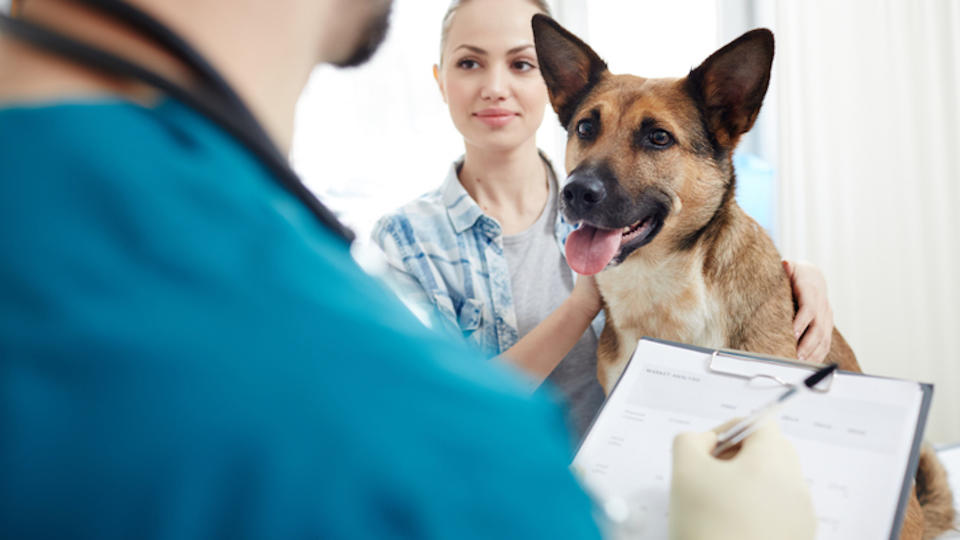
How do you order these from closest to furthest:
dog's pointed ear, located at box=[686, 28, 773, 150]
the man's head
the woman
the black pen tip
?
the man's head < the black pen tip < dog's pointed ear, located at box=[686, 28, 773, 150] < the woman

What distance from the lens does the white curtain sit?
2518mm

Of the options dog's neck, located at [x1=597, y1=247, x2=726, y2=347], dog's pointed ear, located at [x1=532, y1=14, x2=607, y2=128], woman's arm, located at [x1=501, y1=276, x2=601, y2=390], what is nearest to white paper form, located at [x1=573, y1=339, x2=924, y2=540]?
dog's neck, located at [x1=597, y1=247, x2=726, y2=347]

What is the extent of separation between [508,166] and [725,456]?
98 cm

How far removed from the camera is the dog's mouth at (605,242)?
1134 mm

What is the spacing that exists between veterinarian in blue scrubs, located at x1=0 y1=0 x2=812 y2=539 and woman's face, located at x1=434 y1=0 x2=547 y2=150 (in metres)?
1.14

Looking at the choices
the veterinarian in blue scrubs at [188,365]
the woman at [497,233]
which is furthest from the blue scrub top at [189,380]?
the woman at [497,233]

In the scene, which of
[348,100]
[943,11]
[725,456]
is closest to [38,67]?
[725,456]

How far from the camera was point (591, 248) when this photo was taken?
115 centimetres

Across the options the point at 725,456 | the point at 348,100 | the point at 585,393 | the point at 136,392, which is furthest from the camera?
the point at 348,100

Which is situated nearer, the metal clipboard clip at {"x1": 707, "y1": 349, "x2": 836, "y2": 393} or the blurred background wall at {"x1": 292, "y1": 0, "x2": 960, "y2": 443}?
the metal clipboard clip at {"x1": 707, "y1": 349, "x2": 836, "y2": 393}

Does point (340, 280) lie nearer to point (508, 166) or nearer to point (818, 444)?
point (818, 444)

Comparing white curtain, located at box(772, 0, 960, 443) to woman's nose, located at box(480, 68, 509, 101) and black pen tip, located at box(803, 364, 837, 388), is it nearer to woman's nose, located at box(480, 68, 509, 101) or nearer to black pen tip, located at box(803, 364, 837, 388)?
woman's nose, located at box(480, 68, 509, 101)

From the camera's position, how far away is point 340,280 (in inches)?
11.4

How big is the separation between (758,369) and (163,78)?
2.45 feet
